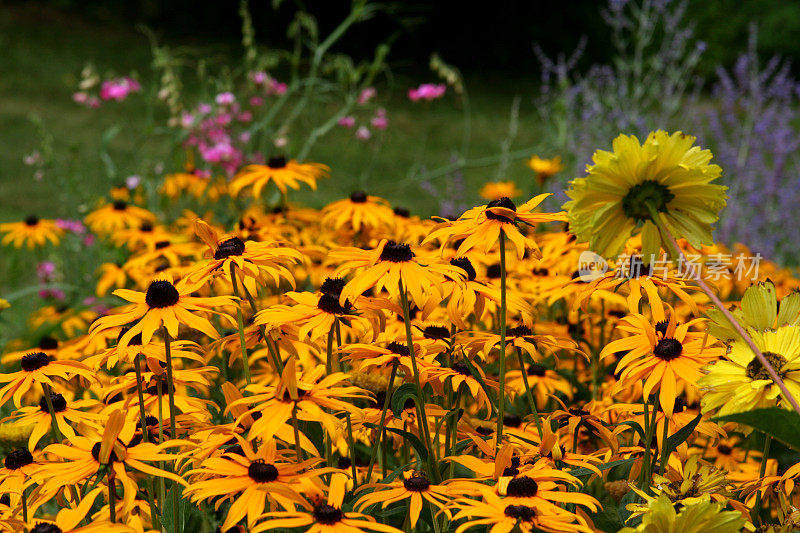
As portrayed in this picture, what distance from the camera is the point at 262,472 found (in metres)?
1.15

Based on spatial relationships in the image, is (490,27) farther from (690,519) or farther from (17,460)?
(690,519)

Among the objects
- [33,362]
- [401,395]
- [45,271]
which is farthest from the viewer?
[45,271]

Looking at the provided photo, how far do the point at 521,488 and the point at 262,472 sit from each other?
34 centimetres

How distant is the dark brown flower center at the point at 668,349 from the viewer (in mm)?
1372

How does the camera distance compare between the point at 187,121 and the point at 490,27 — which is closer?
the point at 187,121

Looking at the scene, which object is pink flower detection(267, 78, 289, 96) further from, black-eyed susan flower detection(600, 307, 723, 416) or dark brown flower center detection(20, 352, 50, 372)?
black-eyed susan flower detection(600, 307, 723, 416)

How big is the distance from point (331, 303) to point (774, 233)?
475cm

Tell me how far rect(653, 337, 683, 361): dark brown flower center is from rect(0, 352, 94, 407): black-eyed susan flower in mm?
943

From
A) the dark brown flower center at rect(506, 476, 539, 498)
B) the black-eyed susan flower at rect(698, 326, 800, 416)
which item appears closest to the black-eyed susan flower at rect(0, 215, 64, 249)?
the dark brown flower center at rect(506, 476, 539, 498)

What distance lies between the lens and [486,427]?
1.64 metres

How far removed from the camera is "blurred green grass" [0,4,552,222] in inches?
339

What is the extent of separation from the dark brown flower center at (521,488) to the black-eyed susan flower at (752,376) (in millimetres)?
244

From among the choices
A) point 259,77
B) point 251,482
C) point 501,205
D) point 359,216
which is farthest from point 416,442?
point 259,77

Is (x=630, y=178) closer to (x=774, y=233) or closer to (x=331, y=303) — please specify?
(x=331, y=303)
